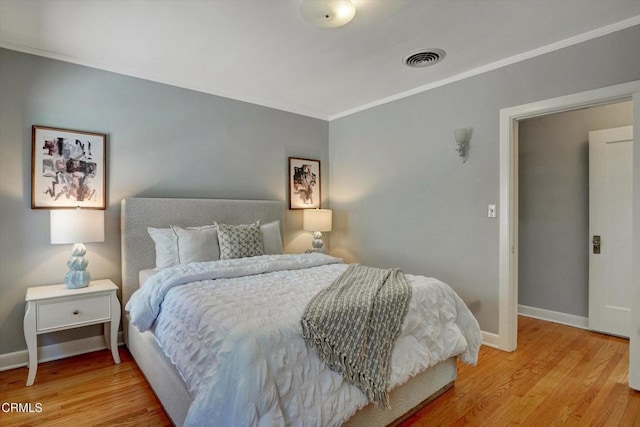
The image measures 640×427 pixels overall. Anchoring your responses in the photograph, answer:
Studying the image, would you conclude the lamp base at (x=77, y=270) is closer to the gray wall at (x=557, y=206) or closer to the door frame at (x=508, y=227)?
the door frame at (x=508, y=227)

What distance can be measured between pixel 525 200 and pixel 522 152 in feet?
1.90

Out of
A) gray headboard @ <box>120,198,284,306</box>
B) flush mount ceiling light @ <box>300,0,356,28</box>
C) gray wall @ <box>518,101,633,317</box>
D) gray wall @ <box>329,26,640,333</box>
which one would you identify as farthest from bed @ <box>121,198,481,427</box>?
gray wall @ <box>518,101,633,317</box>

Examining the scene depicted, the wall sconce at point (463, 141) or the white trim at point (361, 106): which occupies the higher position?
the white trim at point (361, 106)

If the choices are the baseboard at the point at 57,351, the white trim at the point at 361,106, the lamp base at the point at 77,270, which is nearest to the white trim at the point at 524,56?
the white trim at the point at 361,106

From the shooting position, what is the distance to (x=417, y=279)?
2.33m

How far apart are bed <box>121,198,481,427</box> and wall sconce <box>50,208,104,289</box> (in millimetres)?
345

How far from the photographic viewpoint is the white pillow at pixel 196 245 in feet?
9.47

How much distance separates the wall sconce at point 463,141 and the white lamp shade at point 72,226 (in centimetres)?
315

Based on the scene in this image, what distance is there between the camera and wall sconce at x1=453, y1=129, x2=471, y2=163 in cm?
312

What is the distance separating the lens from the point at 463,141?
10.3ft

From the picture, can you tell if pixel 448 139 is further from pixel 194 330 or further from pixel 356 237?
pixel 194 330

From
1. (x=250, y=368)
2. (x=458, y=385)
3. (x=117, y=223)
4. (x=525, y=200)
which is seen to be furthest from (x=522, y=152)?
(x=117, y=223)

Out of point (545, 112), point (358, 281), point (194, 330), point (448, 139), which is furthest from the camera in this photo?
point (448, 139)

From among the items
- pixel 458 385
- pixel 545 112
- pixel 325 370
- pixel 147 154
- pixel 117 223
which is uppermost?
pixel 545 112
